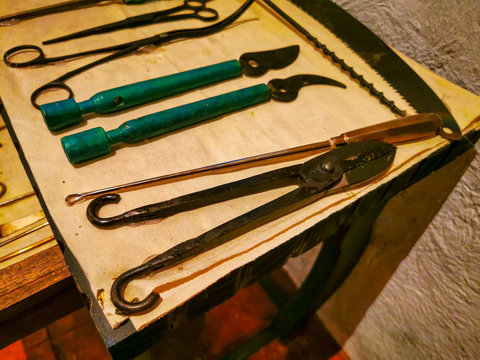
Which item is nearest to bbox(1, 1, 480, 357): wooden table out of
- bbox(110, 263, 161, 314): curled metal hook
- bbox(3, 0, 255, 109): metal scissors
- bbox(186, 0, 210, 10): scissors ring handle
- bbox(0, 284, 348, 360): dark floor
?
bbox(110, 263, 161, 314): curled metal hook

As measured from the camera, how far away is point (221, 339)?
1085 mm

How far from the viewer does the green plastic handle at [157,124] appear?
1.57ft

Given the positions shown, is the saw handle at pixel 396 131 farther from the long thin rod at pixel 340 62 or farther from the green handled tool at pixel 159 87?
the green handled tool at pixel 159 87

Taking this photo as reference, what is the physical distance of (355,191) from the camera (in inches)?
19.7

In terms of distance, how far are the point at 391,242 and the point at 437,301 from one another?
0.15 metres

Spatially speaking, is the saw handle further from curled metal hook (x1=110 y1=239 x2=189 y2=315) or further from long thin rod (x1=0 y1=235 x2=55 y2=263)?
long thin rod (x1=0 y1=235 x2=55 y2=263)

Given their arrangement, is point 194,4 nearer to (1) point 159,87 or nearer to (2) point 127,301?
(1) point 159,87

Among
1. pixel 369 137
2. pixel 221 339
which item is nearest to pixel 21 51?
pixel 369 137

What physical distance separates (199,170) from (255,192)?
77 millimetres

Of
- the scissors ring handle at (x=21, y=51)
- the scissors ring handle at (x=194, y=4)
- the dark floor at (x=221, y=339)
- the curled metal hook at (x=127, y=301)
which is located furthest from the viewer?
the dark floor at (x=221, y=339)

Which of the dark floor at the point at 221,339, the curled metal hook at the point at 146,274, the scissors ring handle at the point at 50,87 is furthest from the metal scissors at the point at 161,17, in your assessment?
the dark floor at the point at 221,339

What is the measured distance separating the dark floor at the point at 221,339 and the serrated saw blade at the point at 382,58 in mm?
734

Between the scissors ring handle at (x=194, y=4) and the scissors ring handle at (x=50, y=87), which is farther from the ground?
the scissors ring handle at (x=194, y=4)

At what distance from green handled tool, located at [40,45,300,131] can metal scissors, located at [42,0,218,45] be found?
172mm
